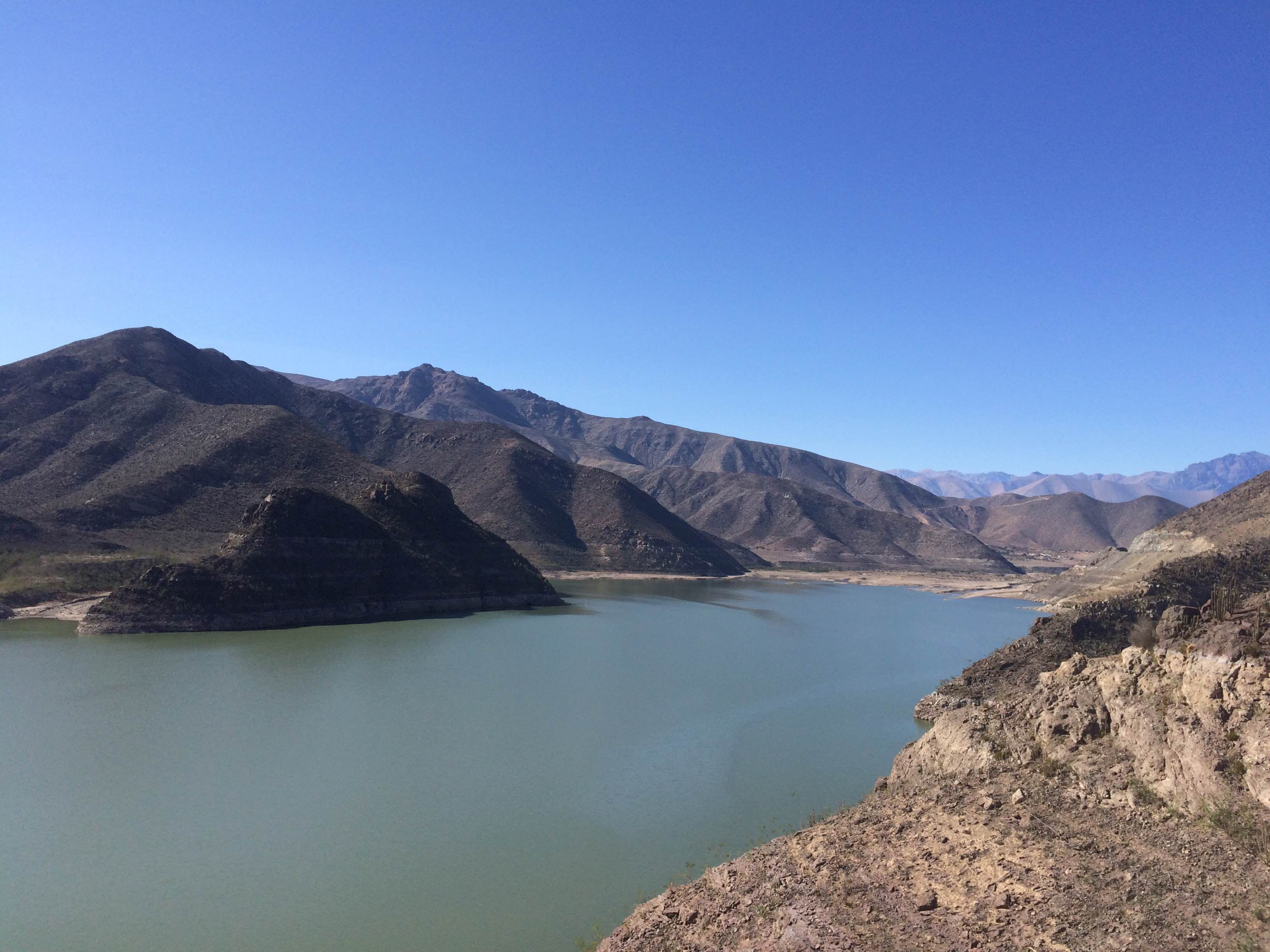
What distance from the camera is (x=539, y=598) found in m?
67.6

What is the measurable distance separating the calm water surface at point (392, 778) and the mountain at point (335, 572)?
3174 mm

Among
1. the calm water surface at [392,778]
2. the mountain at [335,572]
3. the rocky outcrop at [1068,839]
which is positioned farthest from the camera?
the mountain at [335,572]

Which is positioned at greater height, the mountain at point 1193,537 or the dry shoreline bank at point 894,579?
the mountain at point 1193,537

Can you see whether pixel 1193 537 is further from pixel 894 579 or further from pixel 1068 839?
pixel 1068 839

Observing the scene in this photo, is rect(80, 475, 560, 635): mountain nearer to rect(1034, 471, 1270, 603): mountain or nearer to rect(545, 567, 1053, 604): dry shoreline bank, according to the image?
rect(545, 567, 1053, 604): dry shoreline bank

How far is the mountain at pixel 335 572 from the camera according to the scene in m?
47.0

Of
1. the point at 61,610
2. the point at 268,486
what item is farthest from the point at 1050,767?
the point at 268,486

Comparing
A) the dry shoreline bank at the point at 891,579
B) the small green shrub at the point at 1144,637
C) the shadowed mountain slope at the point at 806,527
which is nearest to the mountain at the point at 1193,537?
the dry shoreline bank at the point at 891,579

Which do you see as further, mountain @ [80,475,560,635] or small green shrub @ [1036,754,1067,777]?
mountain @ [80,475,560,635]

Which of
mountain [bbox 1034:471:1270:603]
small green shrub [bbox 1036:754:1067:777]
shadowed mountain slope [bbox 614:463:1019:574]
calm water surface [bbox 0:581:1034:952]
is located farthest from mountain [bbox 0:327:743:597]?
small green shrub [bbox 1036:754:1067:777]

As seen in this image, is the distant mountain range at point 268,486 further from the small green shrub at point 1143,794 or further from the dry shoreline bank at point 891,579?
the small green shrub at point 1143,794

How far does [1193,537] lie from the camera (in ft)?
211

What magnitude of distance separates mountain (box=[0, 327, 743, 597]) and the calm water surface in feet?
81.3

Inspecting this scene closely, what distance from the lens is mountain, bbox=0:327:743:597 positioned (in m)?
68.9
